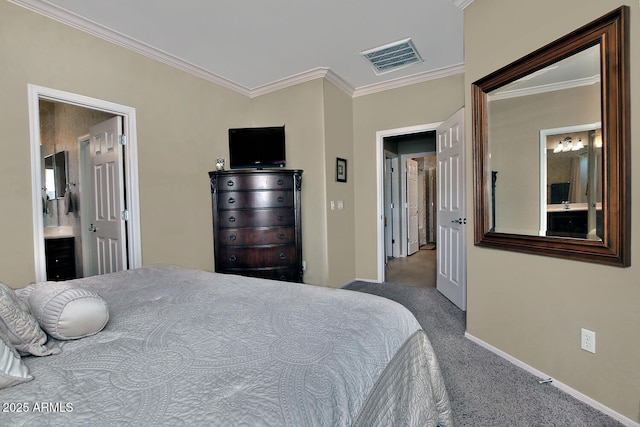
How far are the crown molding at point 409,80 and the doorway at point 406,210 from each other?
0.91 m

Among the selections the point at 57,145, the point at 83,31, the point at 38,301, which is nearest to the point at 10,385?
the point at 38,301

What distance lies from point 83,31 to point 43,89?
0.62 meters

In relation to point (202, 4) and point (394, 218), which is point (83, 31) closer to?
point (202, 4)

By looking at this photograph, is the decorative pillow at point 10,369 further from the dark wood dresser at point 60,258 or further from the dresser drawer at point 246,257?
the dark wood dresser at point 60,258

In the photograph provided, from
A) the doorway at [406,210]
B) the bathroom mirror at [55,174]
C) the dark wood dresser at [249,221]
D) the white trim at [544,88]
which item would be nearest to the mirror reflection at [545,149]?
the white trim at [544,88]

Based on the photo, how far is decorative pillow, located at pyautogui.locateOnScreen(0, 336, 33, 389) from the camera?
0.68 metres

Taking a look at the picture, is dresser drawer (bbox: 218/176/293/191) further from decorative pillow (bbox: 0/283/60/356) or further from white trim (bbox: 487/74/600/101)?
decorative pillow (bbox: 0/283/60/356)

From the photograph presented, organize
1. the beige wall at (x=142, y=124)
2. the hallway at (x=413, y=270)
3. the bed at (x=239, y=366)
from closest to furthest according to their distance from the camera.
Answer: the bed at (x=239, y=366)
the beige wall at (x=142, y=124)
the hallway at (x=413, y=270)

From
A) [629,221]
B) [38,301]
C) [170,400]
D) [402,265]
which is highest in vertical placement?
[629,221]

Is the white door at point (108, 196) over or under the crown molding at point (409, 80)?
under

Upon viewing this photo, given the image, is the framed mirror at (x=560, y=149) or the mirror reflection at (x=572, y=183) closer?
the framed mirror at (x=560, y=149)

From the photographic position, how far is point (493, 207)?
2.24 m

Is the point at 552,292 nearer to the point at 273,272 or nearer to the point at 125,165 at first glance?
the point at 273,272

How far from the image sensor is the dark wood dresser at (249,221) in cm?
326
